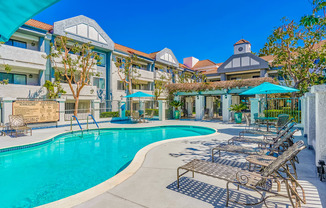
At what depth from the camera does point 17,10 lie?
2.14 m

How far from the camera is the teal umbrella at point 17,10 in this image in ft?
6.41

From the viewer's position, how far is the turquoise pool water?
4.28 meters

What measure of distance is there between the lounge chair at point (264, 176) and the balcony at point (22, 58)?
57.9 feet

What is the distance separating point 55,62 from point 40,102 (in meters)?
6.13

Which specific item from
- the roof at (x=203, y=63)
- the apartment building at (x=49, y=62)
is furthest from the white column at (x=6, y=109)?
the roof at (x=203, y=63)

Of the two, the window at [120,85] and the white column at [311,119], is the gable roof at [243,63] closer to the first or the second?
the window at [120,85]

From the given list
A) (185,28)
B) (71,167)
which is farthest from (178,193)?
(185,28)

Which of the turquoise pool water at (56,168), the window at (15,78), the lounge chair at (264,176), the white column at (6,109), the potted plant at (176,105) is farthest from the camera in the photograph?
the potted plant at (176,105)

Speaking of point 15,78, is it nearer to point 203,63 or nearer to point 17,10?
point 17,10

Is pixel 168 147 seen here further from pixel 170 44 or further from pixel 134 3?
pixel 170 44

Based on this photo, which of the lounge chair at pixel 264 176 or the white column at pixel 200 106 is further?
the white column at pixel 200 106

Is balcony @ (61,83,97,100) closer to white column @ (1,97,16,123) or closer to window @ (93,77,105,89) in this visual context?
window @ (93,77,105,89)

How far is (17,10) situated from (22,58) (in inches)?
674

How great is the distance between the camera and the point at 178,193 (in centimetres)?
336
